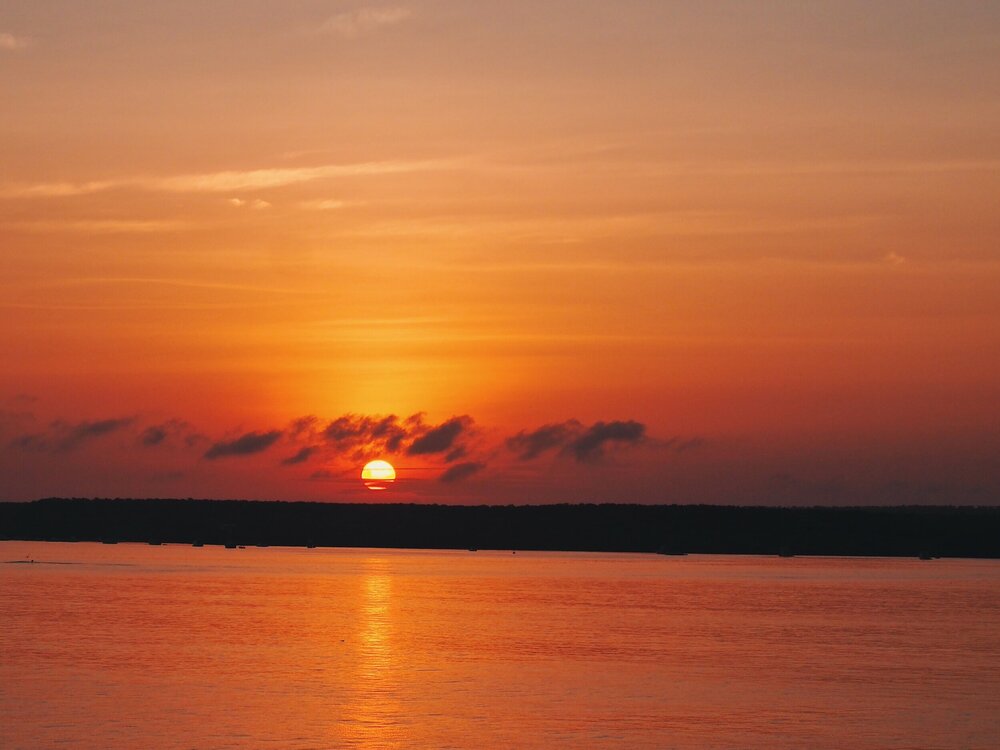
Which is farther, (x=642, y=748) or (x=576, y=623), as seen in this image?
(x=576, y=623)

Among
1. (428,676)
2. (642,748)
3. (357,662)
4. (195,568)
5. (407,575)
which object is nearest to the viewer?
(642,748)

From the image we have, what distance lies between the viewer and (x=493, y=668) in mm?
48531

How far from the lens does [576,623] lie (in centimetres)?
6825

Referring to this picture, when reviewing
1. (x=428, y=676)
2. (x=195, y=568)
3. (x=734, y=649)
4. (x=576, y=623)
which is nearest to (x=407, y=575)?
(x=195, y=568)

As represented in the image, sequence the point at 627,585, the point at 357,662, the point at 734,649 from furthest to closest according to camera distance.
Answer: the point at 627,585 → the point at 734,649 → the point at 357,662

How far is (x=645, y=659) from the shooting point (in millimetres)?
51500

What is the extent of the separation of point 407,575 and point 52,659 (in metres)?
76.8

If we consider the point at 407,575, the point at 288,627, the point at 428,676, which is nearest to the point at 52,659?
the point at 428,676

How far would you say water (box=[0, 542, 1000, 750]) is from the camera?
34.7 meters

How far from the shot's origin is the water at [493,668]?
3472cm

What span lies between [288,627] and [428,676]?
1964 centimetres

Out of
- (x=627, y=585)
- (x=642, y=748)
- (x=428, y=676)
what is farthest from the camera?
(x=627, y=585)

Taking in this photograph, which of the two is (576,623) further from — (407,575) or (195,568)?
(195,568)

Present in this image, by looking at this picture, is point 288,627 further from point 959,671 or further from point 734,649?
point 959,671
